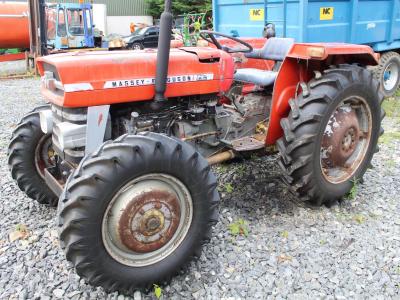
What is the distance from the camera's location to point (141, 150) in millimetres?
2172

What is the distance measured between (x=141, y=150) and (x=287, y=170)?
127 cm

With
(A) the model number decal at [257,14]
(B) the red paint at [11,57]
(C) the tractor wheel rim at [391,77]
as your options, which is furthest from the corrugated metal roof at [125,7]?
(C) the tractor wheel rim at [391,77]

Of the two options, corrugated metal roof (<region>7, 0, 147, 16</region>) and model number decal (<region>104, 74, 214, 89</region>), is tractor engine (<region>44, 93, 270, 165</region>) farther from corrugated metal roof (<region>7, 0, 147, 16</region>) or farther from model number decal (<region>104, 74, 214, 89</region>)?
corrugated metal roof (<region>7, 0, 147, 16</region>)

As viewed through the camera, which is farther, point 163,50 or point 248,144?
point 248,144

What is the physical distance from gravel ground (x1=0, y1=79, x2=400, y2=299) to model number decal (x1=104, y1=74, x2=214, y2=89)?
3.41 feet

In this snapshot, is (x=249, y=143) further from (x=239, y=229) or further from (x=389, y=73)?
(x=389, y=73)

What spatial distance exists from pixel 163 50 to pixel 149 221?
99 centimetres

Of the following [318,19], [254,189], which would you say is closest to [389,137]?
[318,19]

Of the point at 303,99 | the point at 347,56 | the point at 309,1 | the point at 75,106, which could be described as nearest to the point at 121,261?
the point at 75,106

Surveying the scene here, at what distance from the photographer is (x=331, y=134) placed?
3.16 metres

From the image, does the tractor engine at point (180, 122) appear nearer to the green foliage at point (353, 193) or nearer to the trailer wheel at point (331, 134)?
the trailer wheel at point (331, 134)

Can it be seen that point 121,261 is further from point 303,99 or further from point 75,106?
point 303,99

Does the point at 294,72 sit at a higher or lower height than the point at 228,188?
higher

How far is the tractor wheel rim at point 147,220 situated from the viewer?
222 centimetres
